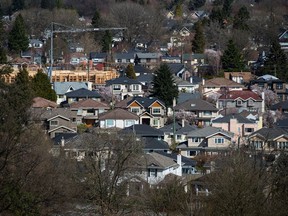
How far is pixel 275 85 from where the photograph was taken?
2145 cm

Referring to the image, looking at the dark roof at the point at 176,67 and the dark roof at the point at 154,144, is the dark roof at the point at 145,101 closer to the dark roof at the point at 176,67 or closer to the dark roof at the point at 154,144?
the dark roof at the point at 154,144

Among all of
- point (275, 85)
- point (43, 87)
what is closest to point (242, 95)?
point (275, 85)

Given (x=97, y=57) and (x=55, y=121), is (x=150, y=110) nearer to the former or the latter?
(x=55, y=121)

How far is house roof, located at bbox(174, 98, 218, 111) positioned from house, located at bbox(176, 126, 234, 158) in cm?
219

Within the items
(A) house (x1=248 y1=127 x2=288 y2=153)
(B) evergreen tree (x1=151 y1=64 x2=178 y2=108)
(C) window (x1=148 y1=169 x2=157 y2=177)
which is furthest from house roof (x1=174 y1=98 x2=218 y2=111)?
(C) window (x1=148 y1=169 x2=157 y2=177)

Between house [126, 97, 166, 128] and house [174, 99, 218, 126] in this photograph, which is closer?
house [126, 97, 166, 128]

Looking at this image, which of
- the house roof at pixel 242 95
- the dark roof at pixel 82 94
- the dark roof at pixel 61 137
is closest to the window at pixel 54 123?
the dark roof at pixel 61 137

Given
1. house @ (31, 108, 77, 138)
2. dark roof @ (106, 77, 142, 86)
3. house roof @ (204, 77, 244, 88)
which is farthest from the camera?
house roof @ (204, 77, 244, 88)

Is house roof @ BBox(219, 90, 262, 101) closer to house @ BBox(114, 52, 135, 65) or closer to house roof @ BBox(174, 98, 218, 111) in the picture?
house roof @ BBox(174, 98, 218, 111)

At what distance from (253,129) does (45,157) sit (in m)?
6.34

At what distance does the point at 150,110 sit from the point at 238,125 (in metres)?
2.11

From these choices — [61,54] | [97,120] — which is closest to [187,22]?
[61,54]

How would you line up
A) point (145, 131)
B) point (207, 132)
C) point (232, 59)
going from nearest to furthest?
point (207, 132) < point (145, 131) < point (232, 59)

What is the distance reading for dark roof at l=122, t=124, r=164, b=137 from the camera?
16.1 meters
